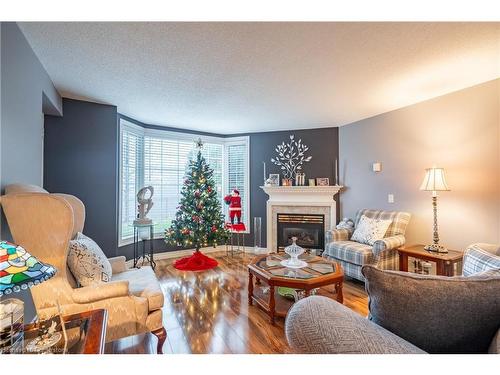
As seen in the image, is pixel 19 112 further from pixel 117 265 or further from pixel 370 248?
pixel 370 248

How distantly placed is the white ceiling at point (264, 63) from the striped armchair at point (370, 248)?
1604mm

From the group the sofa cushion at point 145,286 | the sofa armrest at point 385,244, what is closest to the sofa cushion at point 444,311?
the sofa cushion at point 145,286

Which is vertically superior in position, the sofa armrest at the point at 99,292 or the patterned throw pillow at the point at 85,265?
the patterned throw pillow at the point at 85,265

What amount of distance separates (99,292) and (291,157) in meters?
3.78

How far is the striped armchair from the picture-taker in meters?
2.92

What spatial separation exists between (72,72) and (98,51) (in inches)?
24.6

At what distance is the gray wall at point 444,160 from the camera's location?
2631 mm

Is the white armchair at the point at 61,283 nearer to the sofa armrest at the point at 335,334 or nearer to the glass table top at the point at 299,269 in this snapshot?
the glass table top at the point at 299,269

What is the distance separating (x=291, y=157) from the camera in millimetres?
4641

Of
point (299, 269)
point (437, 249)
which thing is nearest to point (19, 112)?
point (299, 269)

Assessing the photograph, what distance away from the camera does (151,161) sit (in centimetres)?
431

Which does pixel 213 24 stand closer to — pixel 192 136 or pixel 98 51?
pixel 98 51
